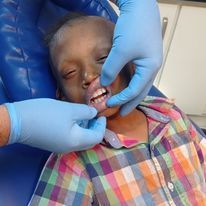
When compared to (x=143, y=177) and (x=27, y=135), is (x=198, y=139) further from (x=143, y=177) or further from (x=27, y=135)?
(x=27, y=135)

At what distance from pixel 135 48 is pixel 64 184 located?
0.37 m

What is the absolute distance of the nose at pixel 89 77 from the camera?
0.85 m

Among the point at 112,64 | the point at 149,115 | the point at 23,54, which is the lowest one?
the point at 149,115

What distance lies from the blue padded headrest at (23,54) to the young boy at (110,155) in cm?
8

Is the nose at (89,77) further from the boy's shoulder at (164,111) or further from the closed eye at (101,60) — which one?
the boy's shoulder at (164,111)

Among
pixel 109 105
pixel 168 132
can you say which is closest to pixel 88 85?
pixel 109 105

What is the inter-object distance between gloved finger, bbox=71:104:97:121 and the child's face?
0.05 metres

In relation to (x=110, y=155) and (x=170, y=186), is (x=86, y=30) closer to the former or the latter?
(x=110, y=155)

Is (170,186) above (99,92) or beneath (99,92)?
beneath

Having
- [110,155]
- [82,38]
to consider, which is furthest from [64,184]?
[82,38]

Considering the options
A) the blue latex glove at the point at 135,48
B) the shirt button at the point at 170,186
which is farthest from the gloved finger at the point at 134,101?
the shirt button at the point at 170,186

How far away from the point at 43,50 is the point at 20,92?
15 centimetres

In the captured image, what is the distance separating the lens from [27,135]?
729 millimetres

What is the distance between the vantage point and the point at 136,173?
932 mm
